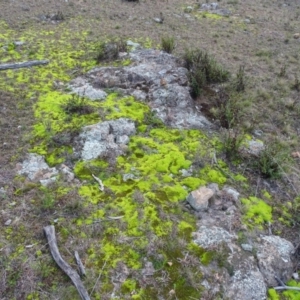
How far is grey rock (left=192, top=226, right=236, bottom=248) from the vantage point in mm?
3643

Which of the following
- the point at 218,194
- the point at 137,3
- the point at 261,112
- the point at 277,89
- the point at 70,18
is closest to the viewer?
the point at 218,194

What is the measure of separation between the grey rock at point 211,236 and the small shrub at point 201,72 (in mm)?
3245

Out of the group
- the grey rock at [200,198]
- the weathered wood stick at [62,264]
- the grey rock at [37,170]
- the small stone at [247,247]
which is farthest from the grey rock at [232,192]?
the grey rock at [37,170]

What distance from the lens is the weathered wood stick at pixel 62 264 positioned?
10.3 feet

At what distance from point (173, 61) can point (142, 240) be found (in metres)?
4.84

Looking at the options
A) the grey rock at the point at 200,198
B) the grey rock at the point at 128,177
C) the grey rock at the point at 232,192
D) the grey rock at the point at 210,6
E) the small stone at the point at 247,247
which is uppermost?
the grey rock at the point at 210,6

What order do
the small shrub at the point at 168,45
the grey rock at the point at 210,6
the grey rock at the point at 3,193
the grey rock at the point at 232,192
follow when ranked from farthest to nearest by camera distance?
the grey rock at the point at 210,6, the small shrub at the point at 168,45, the grey rock at the point at 232,192, the grey rock at the point at 3,193

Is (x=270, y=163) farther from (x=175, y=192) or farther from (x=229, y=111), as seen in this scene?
(x=175, y=192)

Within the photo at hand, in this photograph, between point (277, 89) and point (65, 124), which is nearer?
point (65, 124)

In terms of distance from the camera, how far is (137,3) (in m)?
12.2

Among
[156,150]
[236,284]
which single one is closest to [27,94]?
[156,150]

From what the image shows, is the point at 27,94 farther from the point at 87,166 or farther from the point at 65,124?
the point at 87,166

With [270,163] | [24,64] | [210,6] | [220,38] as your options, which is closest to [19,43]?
[24,64]

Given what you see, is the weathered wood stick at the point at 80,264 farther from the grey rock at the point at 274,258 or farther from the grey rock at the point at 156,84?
the grey rock at the point at 156,84
